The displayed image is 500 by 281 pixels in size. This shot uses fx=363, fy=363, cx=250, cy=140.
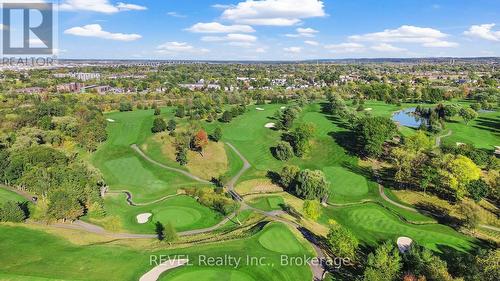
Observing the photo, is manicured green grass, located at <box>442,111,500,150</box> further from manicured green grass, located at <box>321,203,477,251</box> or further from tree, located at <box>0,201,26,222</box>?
tree, located at <box>0,201,26,222</box>

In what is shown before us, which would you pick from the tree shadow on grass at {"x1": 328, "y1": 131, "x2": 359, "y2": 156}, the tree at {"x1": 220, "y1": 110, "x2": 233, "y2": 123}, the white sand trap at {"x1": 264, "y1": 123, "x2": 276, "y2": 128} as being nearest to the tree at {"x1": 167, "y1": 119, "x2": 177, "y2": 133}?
the tree at {"x1": 220, "y1": 110, "x2": 233, "y2": 123}

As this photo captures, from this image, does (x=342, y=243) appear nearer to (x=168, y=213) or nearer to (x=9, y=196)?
(x=168, y=213)

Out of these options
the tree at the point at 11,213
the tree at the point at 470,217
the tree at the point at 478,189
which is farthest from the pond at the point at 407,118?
the tree at the point at 11,213

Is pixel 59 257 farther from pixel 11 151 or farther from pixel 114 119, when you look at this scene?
pixel 114 119

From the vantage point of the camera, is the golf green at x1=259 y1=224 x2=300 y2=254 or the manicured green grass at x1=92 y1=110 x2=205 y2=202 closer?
the golf green at x1=259 y1=224 x2=300 y2=254

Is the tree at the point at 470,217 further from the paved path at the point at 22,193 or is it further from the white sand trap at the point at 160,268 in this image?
the paved path at the point at 22,193

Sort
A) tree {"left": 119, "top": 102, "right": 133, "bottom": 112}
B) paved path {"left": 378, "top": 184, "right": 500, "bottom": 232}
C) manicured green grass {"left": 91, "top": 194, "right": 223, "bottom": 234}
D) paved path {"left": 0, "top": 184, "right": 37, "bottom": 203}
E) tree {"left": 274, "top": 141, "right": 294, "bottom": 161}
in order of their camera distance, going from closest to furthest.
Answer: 1. paved path {"left": 378, "top": 184, "right": 500, "bottom": 232}
2. manicured green grass {"left": 91, "top": 194, "right": 223, "bottom": 234}
3. paved path {"left": 0, "top": 184, "right": 37, "bottom": 203}
4. tree {"left": 274, "top": 141, "right": 294, "bottom": 161}
5. tree {"left": 119, "top": 102, "right": 133, "bottom": 112}

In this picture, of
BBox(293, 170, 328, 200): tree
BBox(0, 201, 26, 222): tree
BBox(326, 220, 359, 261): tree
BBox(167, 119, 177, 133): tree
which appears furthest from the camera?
BBox(167, 119, 177, 133): tree
